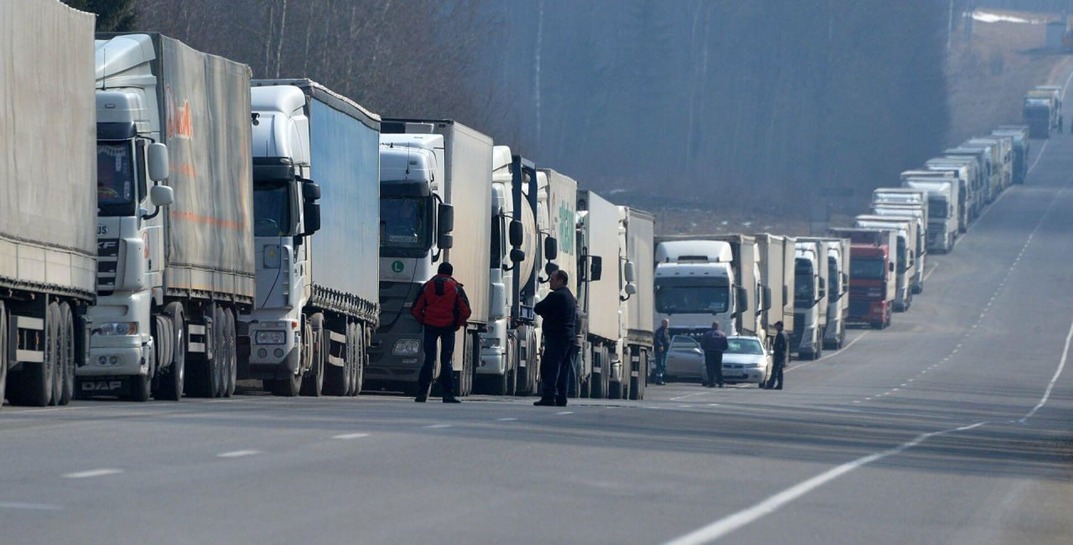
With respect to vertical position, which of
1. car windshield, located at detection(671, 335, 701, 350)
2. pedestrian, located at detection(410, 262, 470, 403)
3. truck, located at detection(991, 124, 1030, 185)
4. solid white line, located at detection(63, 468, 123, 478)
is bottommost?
solid white line, located at detection(63, 468, 123, 478)

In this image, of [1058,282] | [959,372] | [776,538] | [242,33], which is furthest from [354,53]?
[776,538]

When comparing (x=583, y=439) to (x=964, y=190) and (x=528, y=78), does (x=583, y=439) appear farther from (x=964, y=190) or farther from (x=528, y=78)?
(x=528, y=78)

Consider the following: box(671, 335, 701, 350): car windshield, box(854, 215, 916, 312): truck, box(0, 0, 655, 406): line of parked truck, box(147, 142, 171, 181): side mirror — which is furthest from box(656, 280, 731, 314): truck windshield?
box(147, 142, 171, 181): side mirror

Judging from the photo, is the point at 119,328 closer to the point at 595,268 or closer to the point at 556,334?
the point at 556,334

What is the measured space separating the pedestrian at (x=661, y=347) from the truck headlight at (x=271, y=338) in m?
29.1

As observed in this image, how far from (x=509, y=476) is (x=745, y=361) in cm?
4128

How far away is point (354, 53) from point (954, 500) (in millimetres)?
57105

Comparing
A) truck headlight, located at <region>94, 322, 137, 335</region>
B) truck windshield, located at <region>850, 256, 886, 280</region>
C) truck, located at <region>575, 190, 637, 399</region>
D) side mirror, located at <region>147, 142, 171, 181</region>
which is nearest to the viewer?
side mirror, located at <region>147, 142, 171, 181</region>

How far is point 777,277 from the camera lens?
6172 cm

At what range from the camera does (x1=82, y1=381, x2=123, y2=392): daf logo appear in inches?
892

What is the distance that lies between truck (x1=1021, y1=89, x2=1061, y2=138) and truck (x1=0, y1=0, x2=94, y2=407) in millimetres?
149389

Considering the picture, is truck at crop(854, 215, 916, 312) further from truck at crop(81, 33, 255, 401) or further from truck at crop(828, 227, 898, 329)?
truck at crop(81, 33, 255, 401)

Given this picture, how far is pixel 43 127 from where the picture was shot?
19.5 m

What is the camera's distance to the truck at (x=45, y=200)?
1875 centimetres
